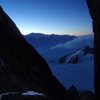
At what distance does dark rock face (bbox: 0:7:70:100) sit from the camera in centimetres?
1470

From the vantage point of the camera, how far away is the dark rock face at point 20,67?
1470 centimetres

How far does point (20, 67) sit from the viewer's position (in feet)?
51.9

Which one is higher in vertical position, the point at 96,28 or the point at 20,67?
the point at 96,28

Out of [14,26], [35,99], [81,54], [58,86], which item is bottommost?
[81,54]

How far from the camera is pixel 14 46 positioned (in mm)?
16891

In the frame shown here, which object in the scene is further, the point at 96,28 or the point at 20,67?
the point at 96,28

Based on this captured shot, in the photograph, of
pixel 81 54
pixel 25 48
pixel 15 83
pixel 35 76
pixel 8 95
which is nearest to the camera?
pixel 8 95

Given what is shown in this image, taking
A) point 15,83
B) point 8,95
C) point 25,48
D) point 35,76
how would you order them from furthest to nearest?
point 25,48
point 35,76
point 15,83
point 8,95

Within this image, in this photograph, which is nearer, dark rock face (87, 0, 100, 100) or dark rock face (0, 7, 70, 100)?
dark rock face (0, 7, 70, 100)

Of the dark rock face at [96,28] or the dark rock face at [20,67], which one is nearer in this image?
the dark rock face at [20,67]

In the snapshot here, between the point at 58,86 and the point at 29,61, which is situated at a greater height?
the point at 29,61

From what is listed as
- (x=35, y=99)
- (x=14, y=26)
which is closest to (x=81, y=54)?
(x=14, y=26)

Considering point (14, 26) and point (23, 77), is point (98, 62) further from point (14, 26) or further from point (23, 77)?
point (14, 26)

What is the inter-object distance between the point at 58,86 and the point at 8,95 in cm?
1075
